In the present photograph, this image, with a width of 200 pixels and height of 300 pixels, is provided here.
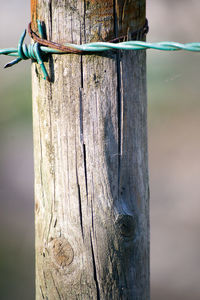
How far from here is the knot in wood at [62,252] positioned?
1522mm

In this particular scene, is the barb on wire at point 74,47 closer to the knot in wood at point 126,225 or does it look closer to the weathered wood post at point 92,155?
the weathered wood post at point 92,155

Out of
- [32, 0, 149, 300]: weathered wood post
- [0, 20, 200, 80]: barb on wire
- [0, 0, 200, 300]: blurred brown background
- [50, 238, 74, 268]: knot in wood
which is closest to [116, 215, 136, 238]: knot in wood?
[32, 0, 149, 300]: weathered wood post

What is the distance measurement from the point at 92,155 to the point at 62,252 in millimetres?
356

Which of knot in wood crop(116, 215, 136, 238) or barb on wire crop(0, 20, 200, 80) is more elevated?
barb on wire crop(0, 20, 200, 80)

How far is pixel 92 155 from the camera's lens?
1479mm

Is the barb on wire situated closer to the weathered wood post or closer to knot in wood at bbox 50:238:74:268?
the weathered wood post

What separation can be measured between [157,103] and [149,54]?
3.29 ft

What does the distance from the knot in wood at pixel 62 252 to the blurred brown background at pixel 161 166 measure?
282 cm

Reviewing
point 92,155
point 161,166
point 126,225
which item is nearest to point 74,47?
point 92,155

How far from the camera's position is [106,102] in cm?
146

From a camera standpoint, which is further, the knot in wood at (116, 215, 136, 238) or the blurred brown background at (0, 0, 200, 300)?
the blurred brown background at (0, 0, 200, 300)

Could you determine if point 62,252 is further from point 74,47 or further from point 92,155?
point 74,47

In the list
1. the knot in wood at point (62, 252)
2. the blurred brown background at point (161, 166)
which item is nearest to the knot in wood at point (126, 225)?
the knot in wood at point (62, 252)

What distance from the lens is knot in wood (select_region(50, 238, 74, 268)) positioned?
1.52 metres
